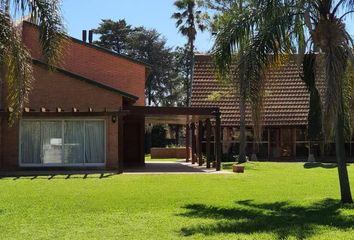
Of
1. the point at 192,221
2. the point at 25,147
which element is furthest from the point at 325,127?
the point at 25,147

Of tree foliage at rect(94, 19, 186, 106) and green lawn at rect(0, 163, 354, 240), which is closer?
green lawn at rect(0, 163, 354, 240)

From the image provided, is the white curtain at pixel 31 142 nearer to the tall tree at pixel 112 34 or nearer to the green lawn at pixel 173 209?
the green lawn at pixel 173 209

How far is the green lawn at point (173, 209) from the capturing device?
32.4ft

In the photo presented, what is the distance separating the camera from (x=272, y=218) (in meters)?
11.3

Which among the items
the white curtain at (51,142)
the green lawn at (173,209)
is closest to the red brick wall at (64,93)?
the white curtain at (51,142)

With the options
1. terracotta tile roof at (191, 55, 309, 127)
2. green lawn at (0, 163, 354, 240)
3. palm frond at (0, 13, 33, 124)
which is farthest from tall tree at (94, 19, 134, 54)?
palm frond at (0, 13, 33, 124)

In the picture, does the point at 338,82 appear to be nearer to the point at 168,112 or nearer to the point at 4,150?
the point at 168,112

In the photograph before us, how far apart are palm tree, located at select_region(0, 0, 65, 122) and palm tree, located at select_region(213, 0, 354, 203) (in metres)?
3.86

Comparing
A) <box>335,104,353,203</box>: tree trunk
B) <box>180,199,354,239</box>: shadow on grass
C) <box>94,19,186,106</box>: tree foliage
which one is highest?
<box>94,19,186,106</box>: tree foliage

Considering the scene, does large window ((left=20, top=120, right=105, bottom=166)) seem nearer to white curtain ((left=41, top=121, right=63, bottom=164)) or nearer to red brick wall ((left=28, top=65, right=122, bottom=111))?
white curtain ((left=41, top=121, right=63, bottom=164))

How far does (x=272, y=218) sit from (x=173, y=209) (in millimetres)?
2456

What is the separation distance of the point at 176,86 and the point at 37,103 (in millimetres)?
46516

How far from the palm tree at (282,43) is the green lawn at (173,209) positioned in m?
2.03

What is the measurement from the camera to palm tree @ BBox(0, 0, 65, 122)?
1336 cm
